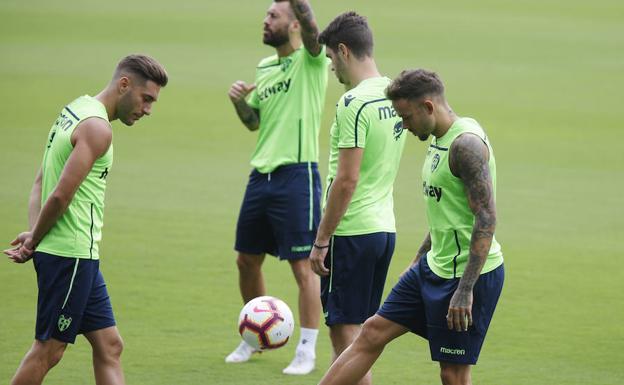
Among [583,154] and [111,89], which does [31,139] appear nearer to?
[583,154]

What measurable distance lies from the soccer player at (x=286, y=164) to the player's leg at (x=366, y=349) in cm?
185

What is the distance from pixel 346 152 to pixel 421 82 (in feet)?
3.13

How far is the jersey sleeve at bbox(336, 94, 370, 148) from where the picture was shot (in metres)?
6.66

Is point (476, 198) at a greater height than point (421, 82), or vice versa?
point (421, 82)

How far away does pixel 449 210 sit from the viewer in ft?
19.2

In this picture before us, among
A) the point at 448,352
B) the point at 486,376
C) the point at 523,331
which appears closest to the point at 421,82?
the point at 448,352

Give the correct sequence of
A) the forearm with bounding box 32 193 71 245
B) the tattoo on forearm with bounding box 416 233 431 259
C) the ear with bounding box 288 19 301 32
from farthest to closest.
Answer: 1. the ear with bounding box 288 19 301 32
2. the tattoo on forearm with bounding box 416 233 431 259
3. the forearm with bounding box 32 193 71 245

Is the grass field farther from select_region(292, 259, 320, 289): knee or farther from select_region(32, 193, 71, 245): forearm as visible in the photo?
select_region(32, 193, 71, 245): forearm

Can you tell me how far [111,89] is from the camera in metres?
6.18

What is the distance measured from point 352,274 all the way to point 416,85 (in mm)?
1502

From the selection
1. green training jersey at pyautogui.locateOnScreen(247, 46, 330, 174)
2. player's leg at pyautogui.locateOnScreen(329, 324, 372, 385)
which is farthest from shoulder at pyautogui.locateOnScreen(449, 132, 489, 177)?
green training jersey at pyautogui.locateOnScreen(247, 46, 330, 174)

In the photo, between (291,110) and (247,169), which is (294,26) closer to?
(291,110)

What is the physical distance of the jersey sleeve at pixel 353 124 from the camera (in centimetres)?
666

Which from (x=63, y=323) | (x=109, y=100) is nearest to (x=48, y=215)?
(x=63, y=323)
